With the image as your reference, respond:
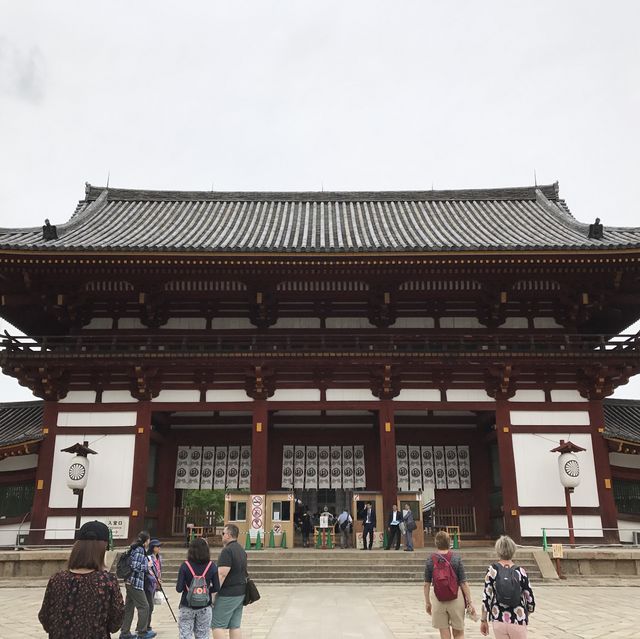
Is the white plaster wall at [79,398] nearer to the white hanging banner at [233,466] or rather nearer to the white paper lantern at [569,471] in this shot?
the white hanging banner at [233,466]

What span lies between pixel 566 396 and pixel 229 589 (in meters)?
14.5

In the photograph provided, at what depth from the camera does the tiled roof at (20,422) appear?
697 inches

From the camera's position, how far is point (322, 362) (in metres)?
17.6

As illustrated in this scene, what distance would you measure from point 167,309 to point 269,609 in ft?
36.4

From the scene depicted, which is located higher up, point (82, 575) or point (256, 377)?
point (256, 377)

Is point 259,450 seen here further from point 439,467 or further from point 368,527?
point 439,467

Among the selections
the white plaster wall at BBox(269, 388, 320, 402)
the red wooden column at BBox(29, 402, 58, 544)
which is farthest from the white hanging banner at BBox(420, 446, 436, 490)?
the red wooden column at BBox(29, 402, 58, 544)

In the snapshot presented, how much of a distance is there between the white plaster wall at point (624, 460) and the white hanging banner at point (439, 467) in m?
5.29

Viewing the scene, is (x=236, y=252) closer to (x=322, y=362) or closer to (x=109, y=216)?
(x=322, y=362)

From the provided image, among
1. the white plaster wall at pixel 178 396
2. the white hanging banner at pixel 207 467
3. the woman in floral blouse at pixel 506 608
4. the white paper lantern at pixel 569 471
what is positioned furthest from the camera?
the white hanging banner at pixel 207 467

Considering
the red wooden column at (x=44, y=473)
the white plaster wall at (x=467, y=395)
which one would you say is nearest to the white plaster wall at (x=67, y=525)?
the red wooden column at (x=44, y=473)

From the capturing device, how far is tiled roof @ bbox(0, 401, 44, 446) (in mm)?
17703

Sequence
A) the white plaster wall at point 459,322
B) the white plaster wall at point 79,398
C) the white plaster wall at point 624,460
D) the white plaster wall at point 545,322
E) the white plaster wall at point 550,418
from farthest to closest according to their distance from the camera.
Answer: the white plaster wall at point 459,322
the white plaster wall at point 545,322
the white plaster wall at point 624,460
the white plaster wall at point 79,398
the white plaster wall at point 550,418

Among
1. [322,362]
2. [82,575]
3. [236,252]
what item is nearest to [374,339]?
[322,362]
